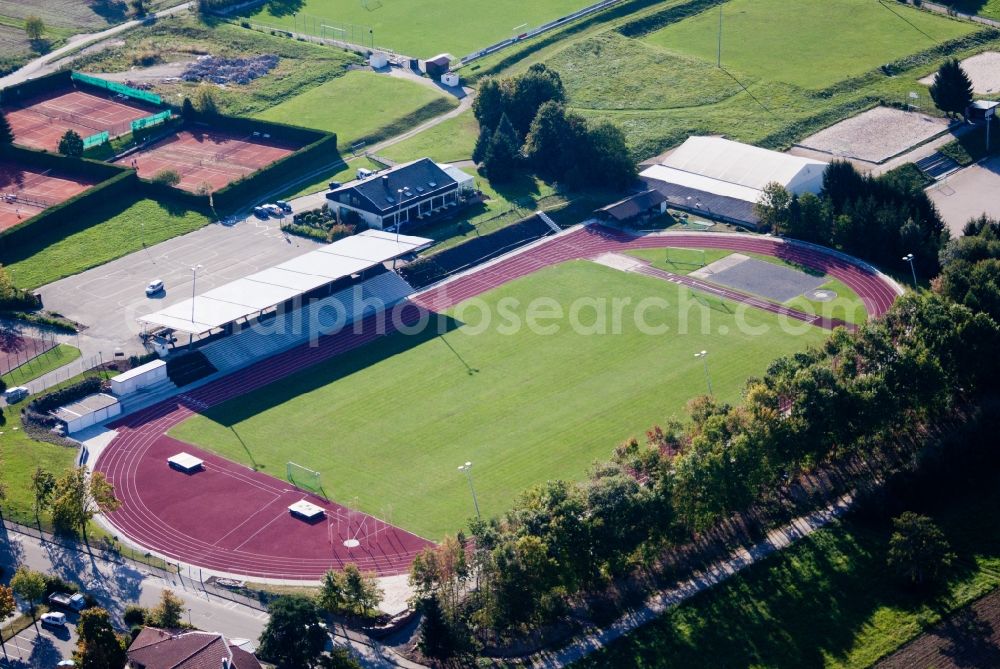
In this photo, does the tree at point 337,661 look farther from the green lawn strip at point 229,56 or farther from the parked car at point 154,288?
the green lawn strip at point 229,56

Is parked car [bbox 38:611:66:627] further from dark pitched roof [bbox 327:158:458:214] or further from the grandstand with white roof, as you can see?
dark pitched roof [bbox 327:158:458:214]

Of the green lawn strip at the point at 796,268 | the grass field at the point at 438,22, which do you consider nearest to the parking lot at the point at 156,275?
the green lawn strip at the point at 796,268

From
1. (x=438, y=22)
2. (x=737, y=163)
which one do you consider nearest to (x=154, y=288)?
(x=737, y=163)

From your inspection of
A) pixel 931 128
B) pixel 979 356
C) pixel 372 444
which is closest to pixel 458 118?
pixel 931 128

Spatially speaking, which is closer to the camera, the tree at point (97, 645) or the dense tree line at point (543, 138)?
the tree at point (97, 645)

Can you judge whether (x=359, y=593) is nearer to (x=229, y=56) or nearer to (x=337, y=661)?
(x=337, y=661)
